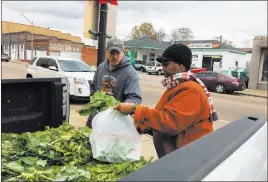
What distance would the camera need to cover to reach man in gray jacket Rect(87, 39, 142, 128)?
2.83 metres

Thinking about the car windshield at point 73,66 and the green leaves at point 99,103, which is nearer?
the green leaves at point 99,103

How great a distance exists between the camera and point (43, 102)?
263cm

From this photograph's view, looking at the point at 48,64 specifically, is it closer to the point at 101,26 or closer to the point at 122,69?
the point at 101,26

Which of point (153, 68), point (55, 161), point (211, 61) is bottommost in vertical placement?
point (153, 68)

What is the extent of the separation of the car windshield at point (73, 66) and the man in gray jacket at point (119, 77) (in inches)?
262

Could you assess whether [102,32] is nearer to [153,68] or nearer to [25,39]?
[25,39]

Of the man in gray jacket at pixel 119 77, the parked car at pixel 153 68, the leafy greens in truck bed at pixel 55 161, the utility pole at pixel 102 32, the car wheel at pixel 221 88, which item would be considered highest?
the utility pole at pixel 102 32

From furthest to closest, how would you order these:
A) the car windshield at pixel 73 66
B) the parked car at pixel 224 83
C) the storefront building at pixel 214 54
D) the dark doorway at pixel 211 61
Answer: the storefront building at pixel 214 54 < the dark doorway at pixel 211 61 < the parked car at pixel 224 83 < the car windshield at pixel 73 66

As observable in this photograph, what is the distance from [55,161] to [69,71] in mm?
7634

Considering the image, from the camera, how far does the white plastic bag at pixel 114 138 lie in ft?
6.04

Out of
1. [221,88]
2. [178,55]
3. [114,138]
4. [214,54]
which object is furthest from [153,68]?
[114,138]

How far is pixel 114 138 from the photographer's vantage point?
1.87 m

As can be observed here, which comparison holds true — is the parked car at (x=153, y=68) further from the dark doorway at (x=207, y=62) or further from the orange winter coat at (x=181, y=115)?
the orange winter coat at (x=181, y=115)

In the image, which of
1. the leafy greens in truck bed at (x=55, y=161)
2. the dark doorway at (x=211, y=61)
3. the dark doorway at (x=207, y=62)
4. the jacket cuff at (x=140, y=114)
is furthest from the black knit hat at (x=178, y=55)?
the dark doorway at (x=207, y=62)
